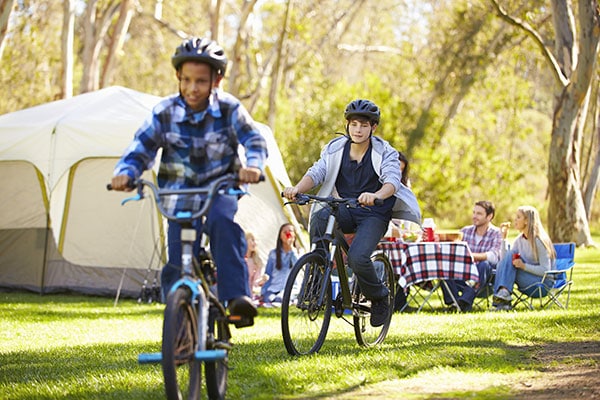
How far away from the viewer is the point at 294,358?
6621mm

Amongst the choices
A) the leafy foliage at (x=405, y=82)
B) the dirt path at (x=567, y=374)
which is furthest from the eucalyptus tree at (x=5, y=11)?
the leafy foliage at (x=405, y=82)

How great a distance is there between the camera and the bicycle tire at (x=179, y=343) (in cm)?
444

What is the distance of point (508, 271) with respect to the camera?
10.8m

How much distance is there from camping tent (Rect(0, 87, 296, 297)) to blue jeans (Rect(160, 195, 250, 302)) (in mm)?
8020

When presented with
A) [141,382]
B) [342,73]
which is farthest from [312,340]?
[342,73]

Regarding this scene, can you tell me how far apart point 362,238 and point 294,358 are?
3.08 ft

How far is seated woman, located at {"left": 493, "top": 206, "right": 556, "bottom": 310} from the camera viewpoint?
10.8 meters

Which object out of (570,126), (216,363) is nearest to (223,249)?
(216,363)

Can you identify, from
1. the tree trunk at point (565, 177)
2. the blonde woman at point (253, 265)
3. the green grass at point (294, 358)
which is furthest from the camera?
the tree trunk at point (565, 177)

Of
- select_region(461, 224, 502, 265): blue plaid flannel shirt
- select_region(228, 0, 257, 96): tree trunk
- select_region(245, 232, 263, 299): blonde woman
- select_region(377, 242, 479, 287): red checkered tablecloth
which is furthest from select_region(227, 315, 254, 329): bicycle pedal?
select_region(228, 0, 257, 96): tree trunk

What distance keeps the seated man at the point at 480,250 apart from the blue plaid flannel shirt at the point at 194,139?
6.40m

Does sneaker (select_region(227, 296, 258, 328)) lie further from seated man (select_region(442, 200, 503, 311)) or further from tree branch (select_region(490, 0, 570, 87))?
tree branch (select_region(490, 0, 570, 87))

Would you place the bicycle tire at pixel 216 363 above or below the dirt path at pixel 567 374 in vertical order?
above

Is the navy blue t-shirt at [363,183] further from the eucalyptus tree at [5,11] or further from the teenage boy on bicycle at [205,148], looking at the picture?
the eucalyptus tree at [5,11]
